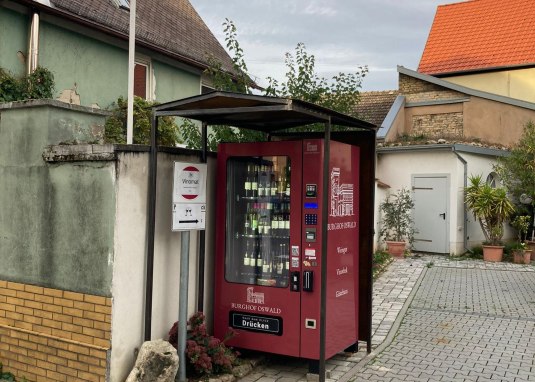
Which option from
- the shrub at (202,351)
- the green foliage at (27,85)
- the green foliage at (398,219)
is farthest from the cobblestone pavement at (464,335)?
the green foliage at (27,85)

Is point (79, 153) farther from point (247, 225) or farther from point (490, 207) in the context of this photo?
point (490, 207)

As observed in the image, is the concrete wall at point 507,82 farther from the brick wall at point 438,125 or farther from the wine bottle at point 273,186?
the wine bottle at point 273,186

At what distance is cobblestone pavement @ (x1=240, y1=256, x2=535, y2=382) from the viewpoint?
5594 millimetres

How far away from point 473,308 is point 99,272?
6.42 meters

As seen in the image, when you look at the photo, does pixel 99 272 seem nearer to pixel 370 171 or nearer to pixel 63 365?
pixel 63 365

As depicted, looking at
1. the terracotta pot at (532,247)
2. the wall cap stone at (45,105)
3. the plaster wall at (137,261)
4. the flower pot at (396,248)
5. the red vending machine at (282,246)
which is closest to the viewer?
the plaster wall at (137,261)

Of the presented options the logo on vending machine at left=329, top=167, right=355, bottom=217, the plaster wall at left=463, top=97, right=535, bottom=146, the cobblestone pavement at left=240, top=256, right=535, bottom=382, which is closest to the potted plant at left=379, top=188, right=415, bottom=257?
the cobblestone pavement at left=240, top=256, right=535, bottom=382

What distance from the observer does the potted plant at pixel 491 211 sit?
546 inches

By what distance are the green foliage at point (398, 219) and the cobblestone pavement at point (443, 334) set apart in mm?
2538

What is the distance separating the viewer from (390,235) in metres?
14.7

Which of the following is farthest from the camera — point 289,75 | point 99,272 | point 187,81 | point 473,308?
point 187,81

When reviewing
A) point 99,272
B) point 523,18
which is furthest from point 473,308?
point 523,18

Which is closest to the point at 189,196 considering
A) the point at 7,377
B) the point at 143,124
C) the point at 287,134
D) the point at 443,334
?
the point at 287,134

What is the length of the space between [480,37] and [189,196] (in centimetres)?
2275
